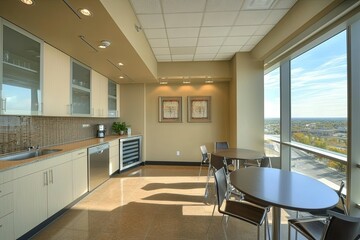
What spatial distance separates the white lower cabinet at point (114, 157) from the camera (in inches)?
167

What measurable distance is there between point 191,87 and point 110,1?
3.88 meters

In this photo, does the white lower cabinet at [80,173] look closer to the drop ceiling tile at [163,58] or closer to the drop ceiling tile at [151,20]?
the drop ceiling tile at [151,20]

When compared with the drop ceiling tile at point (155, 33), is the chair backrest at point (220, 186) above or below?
below

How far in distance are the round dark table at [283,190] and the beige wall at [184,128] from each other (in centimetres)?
347

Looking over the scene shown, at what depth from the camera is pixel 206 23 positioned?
309 cm

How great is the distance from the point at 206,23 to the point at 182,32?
1.70 feet

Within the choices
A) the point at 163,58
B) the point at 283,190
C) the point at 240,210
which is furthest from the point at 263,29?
the point at 240,210

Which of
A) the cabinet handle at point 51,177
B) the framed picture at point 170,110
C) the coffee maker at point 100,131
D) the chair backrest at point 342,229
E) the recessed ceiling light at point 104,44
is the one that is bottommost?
the cabinet handle at point 51,177

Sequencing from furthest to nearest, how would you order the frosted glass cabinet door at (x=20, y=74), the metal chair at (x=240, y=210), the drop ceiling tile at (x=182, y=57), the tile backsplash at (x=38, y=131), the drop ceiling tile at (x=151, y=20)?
the drop ceiling tile at (x=182, y=57), the drop ceiling tile at (x=151, y=20), the tile backsplash at (x=38, y=131), the frosted glass cabinet door at (x=20, y=74), the metal chair at (x=240, y=210)

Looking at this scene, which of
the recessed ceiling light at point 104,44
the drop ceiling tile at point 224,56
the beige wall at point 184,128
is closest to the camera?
the recessed ceiling light at point 104,44

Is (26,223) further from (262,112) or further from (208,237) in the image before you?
(262,112)

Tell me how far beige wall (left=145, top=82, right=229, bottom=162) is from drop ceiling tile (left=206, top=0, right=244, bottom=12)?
2.95 meters

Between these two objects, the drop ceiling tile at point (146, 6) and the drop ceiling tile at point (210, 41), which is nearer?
the drop ceiling tile at point (146, 6)

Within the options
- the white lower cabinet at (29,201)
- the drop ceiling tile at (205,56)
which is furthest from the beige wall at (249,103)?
the white lower cabinet at (29,201)
